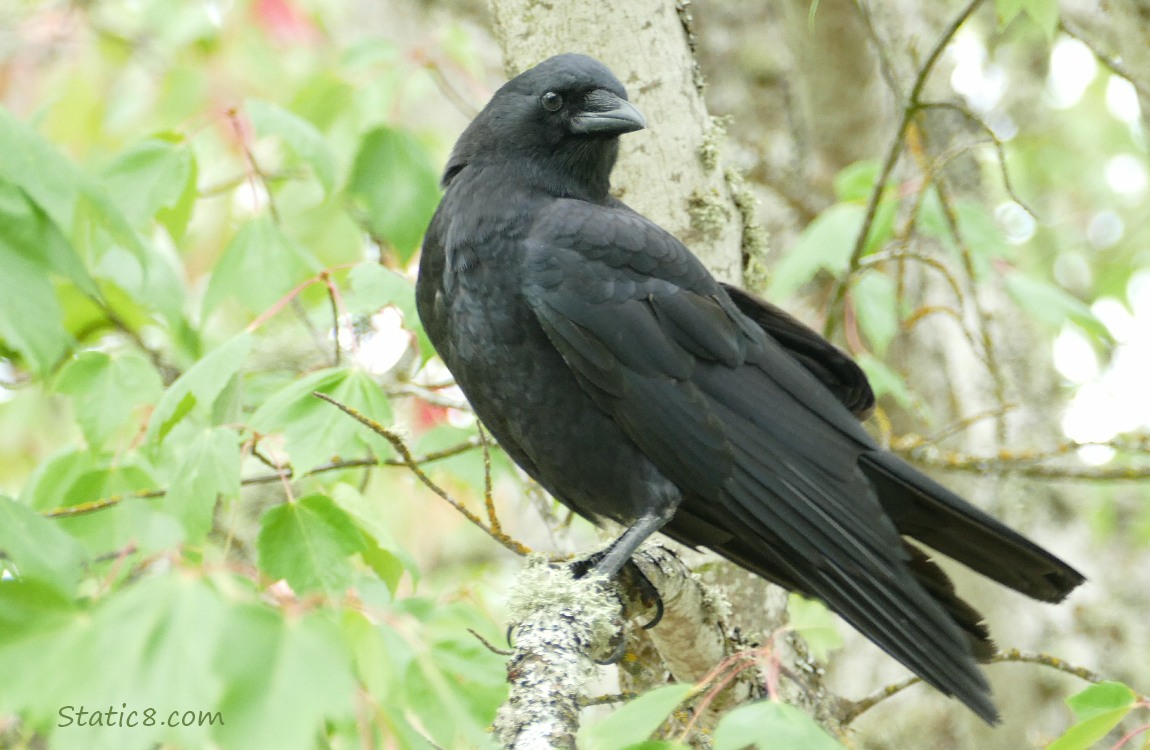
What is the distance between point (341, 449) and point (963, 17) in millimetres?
1786

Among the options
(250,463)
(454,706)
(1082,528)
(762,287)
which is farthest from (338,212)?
(1082,528)

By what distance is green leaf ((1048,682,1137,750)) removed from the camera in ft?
5.83

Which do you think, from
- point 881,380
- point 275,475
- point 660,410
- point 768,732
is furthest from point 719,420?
point 768,732

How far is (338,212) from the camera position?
405 centimetres

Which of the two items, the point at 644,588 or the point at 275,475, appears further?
the point at 275,475

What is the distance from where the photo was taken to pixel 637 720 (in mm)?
1585

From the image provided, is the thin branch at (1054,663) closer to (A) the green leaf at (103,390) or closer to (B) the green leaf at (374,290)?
(B) the green leaf at (374,290)

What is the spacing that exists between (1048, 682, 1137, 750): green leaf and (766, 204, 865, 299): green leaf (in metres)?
1.64

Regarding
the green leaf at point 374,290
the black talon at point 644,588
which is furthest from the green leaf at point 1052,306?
the green leaf at point 374,290

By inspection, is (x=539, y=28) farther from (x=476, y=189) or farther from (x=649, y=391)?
(x=649, y=391)

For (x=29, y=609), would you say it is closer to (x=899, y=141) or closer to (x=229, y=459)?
(x=229, y=459)

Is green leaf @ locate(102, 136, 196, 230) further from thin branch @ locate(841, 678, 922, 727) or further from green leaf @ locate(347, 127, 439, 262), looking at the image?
thin branch @ locate(841, 678, 922, 727)

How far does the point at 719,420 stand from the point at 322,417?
0.99 meters

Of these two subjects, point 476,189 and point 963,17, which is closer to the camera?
point 963,17
